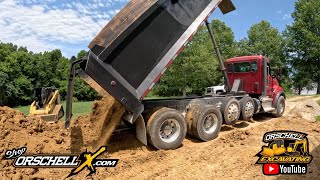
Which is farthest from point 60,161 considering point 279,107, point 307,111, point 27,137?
point 307,111

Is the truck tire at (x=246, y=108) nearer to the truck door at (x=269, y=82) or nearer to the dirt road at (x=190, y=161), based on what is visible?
the dirt road at (x=190, y=161)

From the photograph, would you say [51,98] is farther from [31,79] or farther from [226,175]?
[31,79]

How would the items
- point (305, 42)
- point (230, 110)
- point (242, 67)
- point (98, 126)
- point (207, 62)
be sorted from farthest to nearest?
point (305, 42) → point (207, 62) → point (242, 67) → point (230, 110) → point (98, 126)

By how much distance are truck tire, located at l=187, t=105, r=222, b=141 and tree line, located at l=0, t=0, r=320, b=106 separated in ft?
80.3

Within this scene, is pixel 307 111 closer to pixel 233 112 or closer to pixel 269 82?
pixel 269 82

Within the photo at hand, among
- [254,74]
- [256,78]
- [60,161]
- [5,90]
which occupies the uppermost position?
[5,90]

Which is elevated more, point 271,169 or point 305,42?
point 305,42

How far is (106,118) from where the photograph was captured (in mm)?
8359

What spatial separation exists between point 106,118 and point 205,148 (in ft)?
9.52

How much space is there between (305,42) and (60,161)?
43871 millimetres

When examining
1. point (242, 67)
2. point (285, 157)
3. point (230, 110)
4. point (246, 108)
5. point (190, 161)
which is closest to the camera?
point (285, 157)

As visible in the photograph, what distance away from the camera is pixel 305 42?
42531mm

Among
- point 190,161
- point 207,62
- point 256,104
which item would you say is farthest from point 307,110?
point 207,62

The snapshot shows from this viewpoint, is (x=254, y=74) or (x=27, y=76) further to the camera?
(x=27, y=76)
